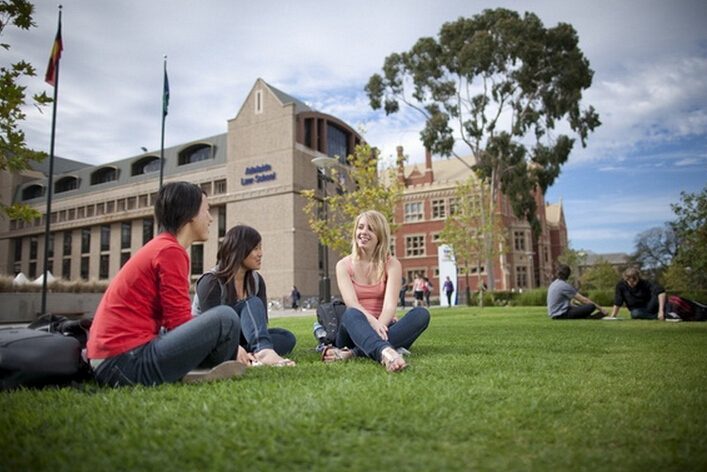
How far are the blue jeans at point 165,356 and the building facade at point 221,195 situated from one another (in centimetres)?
3368

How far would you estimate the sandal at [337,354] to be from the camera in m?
4.30

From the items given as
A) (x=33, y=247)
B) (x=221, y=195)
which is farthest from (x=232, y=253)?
(x=33, y=247)

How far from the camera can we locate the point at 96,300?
2108 centimetres

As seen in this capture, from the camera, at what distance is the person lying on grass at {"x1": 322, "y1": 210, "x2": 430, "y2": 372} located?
412cm

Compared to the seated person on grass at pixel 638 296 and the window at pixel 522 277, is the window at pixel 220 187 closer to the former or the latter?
the window at pixel 522 277

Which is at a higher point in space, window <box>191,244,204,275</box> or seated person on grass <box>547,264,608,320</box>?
window <box>191,244,204,275</box>

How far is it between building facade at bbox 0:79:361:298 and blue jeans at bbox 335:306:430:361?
33232mm

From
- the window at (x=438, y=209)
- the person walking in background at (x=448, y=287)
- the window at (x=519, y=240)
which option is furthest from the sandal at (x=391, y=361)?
the window at (x=519, y=240)

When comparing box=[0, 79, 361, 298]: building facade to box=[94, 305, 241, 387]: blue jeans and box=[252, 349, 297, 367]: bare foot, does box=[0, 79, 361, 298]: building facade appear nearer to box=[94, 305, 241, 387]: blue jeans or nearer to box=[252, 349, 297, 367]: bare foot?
box=[252, 349, 297, 367]: bare foot

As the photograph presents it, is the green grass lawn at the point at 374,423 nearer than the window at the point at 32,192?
Yes

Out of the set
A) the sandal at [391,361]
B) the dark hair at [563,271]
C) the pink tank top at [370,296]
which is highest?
the dark hair at [563,271]

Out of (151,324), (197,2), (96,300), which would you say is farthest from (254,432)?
(96,300)

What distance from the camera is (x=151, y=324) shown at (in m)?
3.04

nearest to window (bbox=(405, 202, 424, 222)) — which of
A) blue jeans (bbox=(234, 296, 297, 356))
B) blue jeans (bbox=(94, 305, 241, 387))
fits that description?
blue jeans (bbox=(234, 296, 297, 356))
